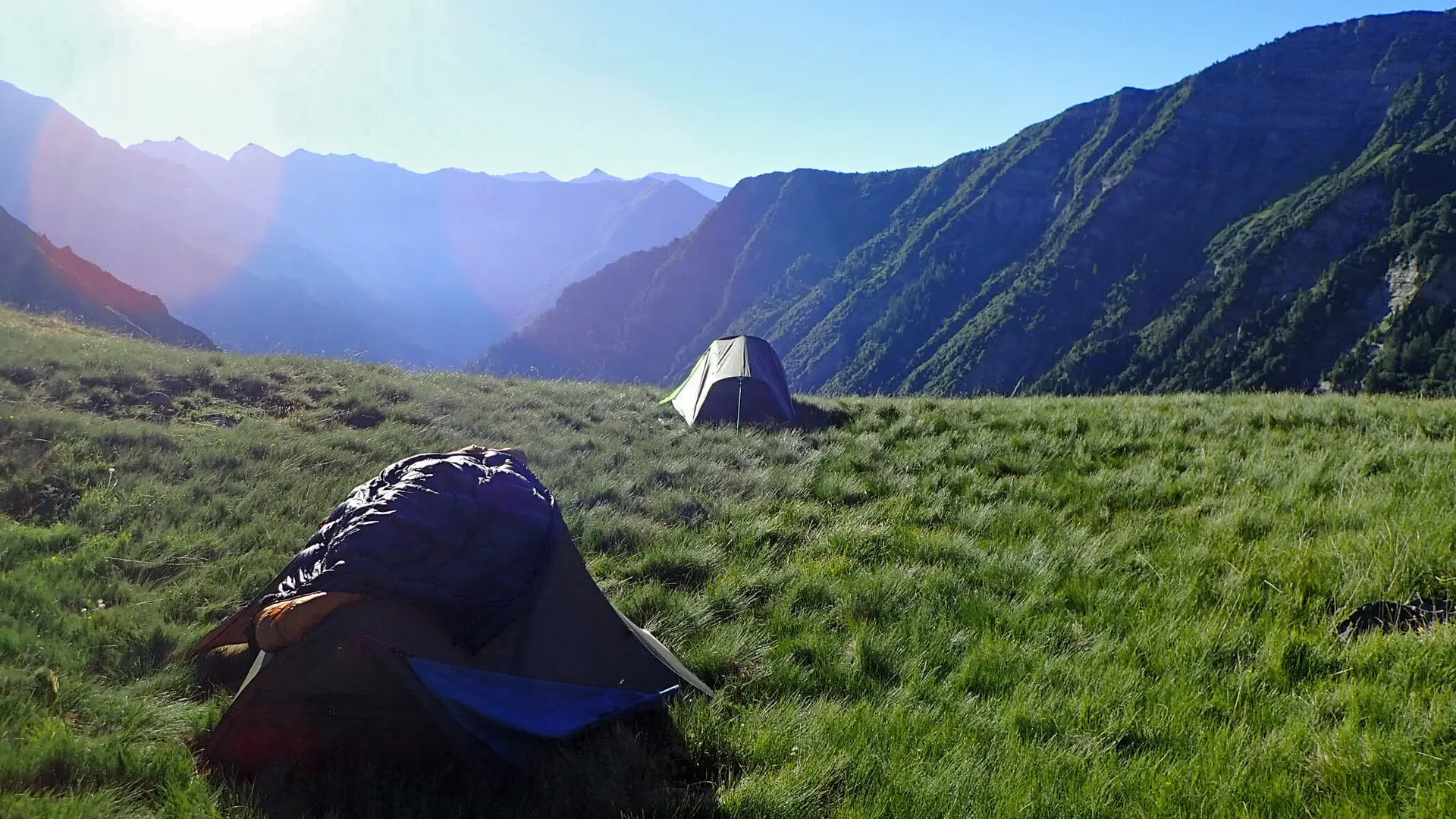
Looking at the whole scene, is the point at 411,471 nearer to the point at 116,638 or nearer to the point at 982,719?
the point at 116,638

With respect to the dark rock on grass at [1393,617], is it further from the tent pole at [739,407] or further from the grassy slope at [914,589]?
the tent pole at [739,407]

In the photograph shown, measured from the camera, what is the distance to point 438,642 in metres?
3.20

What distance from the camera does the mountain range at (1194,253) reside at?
333ft

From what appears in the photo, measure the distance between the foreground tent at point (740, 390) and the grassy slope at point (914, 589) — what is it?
2351 mm

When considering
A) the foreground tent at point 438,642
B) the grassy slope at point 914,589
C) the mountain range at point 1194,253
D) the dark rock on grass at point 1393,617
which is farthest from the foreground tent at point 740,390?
the mountain range at point 1194,253

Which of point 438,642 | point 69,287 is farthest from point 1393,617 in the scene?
point 69,287

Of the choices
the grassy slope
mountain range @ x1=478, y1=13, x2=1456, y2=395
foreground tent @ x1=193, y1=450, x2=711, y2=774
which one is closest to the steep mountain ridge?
mountain range @ x1=478, y1=13, x2=1456, y2=395

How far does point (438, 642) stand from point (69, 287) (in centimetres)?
6358

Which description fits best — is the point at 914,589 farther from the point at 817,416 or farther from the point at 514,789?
the point at 817,416

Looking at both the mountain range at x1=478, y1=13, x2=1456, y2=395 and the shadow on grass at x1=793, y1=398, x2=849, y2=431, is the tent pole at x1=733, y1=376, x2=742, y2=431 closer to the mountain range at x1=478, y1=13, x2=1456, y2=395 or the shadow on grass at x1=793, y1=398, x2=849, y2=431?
the shadow on grass at x1=793, y1=398, x2=849, y2=431

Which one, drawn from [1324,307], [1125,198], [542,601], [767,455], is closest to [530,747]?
[542,601]

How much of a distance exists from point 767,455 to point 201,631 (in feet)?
20.3

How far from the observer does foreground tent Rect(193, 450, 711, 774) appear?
2.88 metres

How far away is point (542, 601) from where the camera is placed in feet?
11.6
